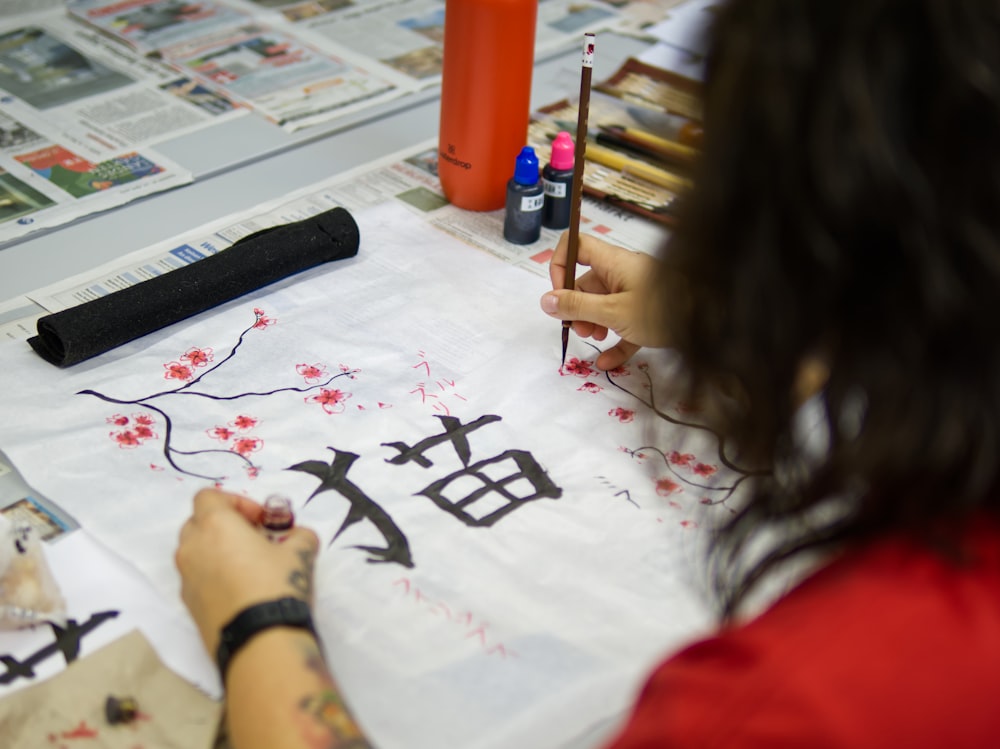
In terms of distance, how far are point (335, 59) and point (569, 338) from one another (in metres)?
0.66

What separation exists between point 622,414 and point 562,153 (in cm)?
33

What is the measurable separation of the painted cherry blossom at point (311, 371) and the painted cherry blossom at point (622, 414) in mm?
248

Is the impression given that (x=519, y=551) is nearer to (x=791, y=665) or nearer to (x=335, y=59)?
(x=791, y=665)

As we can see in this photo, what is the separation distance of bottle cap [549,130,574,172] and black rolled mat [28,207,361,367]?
223 mm

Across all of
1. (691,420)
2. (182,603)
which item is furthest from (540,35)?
(182,603)

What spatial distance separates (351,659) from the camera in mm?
649

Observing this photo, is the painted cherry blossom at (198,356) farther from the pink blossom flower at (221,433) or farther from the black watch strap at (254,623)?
the black watch strap at (254,623)

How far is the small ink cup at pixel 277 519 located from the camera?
69 centimetres

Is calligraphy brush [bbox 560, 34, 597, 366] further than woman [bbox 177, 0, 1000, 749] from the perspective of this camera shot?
Yes

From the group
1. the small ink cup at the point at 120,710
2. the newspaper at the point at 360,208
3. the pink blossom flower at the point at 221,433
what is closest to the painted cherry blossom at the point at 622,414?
the newspaper at the point at 360,208

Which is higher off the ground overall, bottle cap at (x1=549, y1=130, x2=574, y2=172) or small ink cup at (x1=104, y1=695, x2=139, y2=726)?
bottle cap at (x1=549, y1=130, x2=574, y2=172)

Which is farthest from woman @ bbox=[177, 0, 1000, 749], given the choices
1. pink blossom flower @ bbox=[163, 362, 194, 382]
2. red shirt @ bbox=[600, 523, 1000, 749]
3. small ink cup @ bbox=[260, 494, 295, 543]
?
pink blossom flower @ bbox=[163, 362, 194, 382]

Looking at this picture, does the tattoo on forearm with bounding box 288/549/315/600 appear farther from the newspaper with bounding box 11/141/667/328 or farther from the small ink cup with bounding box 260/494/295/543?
the newspaper with bounding box 11/141/667/328

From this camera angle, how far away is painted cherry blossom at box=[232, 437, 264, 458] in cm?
80
